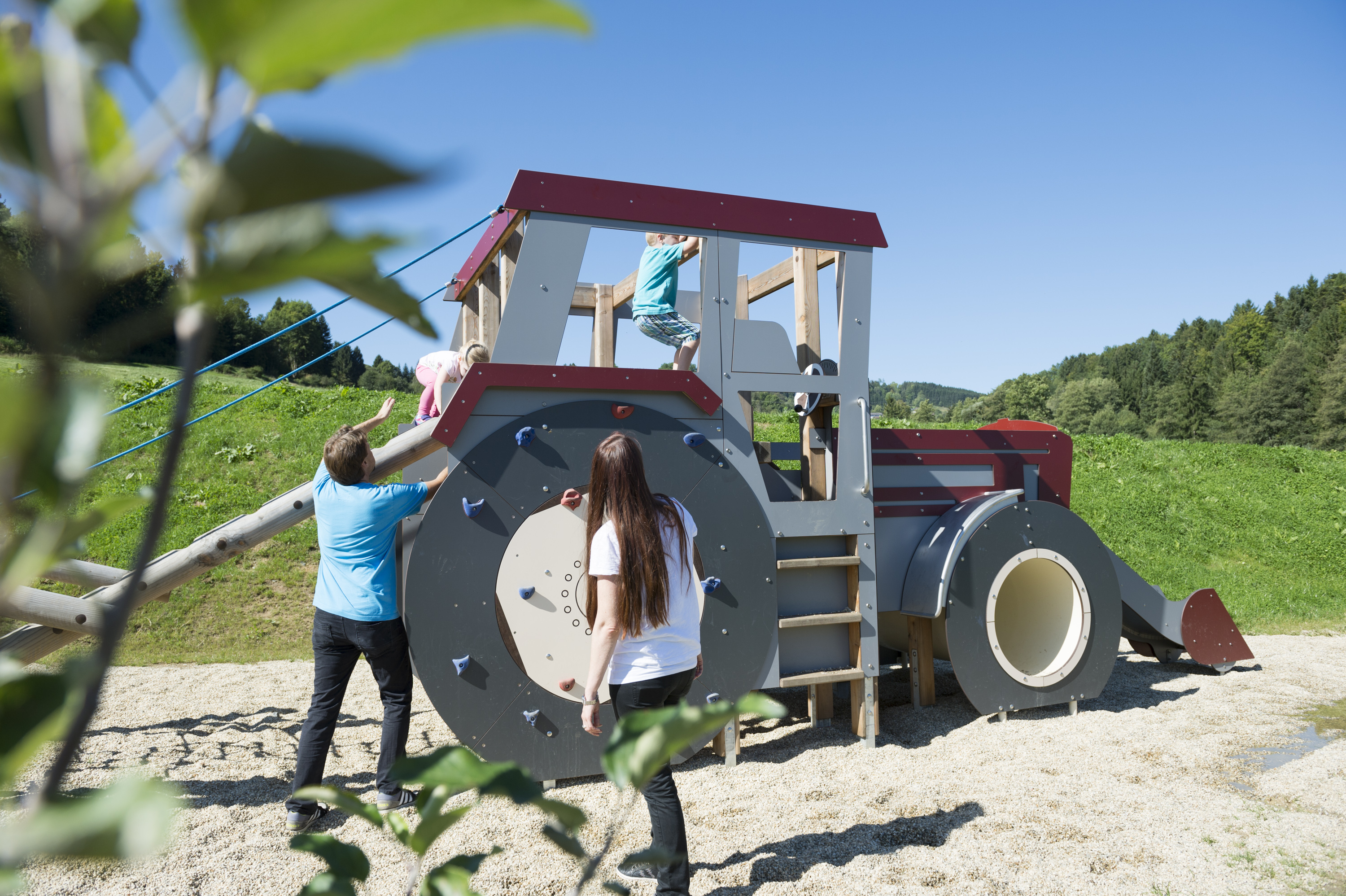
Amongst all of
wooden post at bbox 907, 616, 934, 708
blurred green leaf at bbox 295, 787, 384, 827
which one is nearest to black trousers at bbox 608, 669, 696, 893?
blurred green leaf at bbox 295, 787, 384, 827

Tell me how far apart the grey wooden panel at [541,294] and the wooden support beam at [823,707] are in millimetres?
2800

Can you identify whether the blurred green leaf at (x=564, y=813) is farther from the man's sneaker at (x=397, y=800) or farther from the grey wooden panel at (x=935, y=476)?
the grey wooden panel at (x=935, y=476)

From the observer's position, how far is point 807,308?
5.26 meters

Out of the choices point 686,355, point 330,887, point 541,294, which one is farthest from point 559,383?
point 330,887

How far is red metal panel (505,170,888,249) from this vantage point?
169 inches

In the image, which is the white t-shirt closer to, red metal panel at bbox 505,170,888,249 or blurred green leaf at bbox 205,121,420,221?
red metal panel at bbox 505,170,888,249

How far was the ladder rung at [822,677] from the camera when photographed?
4.64m

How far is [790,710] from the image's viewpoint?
5758mm

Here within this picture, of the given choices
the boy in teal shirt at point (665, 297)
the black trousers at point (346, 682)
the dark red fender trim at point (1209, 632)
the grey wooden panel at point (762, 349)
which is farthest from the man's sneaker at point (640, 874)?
the dark red fender trim at point (1209, 632)

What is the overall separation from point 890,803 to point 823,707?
1351 millimetres

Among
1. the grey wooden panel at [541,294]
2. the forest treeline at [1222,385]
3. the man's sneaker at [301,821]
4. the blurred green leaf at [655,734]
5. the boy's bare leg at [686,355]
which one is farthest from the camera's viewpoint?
the forest treeline at [1222,385]

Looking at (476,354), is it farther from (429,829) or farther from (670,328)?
(429,829)

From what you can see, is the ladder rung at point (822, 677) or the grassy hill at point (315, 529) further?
the grassy hill at point (315, 529)

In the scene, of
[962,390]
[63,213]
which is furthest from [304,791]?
[962,390]
